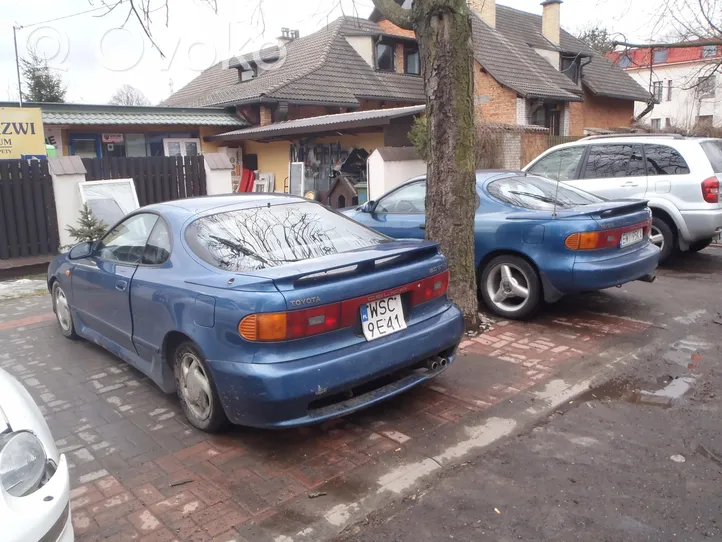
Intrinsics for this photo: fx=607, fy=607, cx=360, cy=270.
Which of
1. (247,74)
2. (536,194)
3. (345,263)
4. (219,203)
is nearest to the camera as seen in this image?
(345,263)

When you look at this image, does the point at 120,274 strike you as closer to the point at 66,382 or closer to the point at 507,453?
the point at 66,382

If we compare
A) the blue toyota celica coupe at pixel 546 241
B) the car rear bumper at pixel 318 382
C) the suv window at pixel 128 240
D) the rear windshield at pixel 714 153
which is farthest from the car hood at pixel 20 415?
the rear windshield at pixel 714 153

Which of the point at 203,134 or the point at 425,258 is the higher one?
the point at 203,134

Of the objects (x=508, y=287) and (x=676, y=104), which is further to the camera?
(x=676, y=104)

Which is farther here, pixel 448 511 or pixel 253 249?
pixel 253 249

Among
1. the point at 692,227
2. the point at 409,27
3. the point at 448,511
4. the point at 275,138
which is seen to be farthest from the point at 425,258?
the point at 275,138

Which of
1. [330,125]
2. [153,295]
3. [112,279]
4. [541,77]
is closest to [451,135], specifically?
[153,295]

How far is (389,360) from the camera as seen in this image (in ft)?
12.1

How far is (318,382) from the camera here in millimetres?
3377

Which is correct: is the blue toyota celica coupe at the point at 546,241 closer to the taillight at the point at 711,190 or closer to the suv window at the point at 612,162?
the taillight at the point at 711,190

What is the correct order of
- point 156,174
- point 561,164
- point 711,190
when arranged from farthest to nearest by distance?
point 156,174 < point 561,164 < point 711,190

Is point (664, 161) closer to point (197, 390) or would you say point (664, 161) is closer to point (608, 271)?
point (608, 271)

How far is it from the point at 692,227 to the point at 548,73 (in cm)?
1905

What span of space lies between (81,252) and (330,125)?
354 inches
